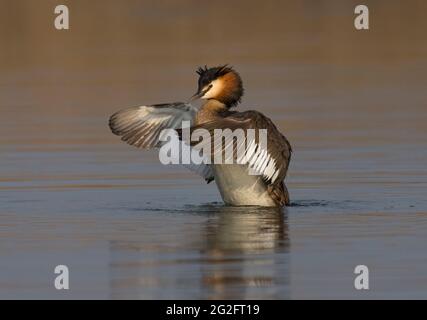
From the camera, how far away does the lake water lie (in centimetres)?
1186

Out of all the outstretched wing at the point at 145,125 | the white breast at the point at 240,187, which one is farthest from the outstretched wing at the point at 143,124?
the white breast at the point at 240,187

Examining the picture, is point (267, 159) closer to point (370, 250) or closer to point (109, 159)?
point (370, 250)

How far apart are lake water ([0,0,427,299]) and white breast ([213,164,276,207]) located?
0.13 meters

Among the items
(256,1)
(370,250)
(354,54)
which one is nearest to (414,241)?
(370,250)

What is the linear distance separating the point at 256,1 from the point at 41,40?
7962mm

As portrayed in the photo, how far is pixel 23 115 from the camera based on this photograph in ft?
77.8

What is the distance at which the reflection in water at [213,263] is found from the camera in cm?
1121

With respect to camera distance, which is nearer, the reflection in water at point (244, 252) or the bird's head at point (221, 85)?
the reflection in water at point (244, 252)

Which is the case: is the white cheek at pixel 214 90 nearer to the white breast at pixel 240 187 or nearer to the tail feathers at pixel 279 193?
the white breast at pixel 240 187

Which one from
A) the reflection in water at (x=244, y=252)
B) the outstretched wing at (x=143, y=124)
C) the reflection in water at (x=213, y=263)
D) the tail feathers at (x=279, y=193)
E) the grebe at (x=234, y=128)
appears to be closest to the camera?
the reflection in water at (x=213, y=263)

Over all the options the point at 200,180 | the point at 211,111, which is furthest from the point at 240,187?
the point at 200,180

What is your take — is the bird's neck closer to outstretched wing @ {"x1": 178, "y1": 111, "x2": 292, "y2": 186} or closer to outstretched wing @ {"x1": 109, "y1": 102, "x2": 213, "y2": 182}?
→ outstretched wing @ {"x1": 178, "y1": 111, "x2": 292, "y2": 186}

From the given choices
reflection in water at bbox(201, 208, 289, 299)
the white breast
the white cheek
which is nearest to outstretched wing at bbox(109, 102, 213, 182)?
the white cheek

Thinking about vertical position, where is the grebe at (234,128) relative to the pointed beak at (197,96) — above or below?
below
